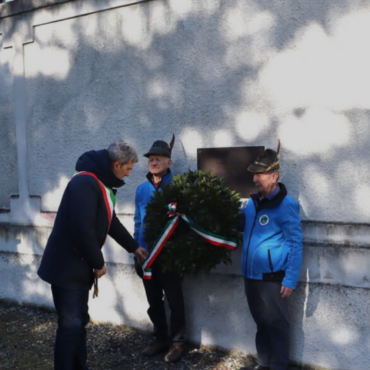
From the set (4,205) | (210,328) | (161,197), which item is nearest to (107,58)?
(161,197)

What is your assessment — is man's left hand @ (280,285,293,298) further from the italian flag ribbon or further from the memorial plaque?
the memorial plaque

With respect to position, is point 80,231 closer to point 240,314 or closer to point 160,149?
point 160,149

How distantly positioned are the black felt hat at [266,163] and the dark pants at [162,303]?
1.31 metres

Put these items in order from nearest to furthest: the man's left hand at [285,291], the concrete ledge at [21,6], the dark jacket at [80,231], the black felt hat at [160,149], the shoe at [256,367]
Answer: the dark jacket at [80,231] → the man's left hand at [285,291] → the shoe at [256,367] → the black felt hat at [160,149] → the concrete ledge at [21,6]

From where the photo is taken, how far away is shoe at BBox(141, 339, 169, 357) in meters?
5.28

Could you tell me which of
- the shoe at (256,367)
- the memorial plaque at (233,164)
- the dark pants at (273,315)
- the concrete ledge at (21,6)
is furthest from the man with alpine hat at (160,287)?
the concrete ledge at (21,6)

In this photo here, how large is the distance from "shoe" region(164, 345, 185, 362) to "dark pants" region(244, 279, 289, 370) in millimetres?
885

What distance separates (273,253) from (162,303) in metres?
1.42

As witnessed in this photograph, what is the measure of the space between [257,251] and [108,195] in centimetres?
131

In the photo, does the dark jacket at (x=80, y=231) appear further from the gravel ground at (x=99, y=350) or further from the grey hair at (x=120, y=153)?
the gravel ground at (x=99, y=350)

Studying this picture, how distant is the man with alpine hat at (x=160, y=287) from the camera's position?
5.18m

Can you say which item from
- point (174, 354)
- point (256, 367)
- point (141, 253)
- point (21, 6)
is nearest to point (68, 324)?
point (141, 253)

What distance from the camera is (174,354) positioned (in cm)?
513

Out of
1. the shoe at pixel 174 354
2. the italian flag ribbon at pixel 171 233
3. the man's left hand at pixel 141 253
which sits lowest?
the shoe at pixel 174 354
